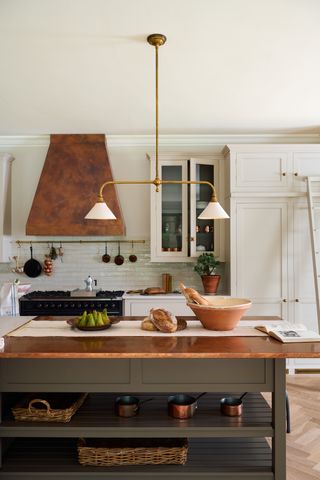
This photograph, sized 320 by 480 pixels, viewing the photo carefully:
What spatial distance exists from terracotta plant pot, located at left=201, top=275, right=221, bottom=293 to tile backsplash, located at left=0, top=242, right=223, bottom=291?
0.41 m

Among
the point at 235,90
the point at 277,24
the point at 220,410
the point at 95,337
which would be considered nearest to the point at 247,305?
the point at 220,410

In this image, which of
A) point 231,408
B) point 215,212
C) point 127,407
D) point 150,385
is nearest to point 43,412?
point 127,407

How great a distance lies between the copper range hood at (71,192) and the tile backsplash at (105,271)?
0.44 m

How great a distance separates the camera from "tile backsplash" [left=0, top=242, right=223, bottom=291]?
5.21m

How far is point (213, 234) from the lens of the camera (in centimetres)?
494

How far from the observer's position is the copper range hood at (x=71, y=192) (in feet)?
15.9

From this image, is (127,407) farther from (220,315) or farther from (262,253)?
(262,253)

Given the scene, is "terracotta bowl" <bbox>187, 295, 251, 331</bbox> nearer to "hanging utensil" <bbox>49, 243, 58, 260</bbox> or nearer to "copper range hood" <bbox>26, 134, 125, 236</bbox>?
"copper range hood" <bbox>26, 134, 125, 236</bbox>

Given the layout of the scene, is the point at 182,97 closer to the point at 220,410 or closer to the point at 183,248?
the point at 183,248

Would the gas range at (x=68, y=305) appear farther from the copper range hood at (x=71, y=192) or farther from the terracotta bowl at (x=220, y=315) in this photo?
the terracotta bowl at (x=220, y=315)

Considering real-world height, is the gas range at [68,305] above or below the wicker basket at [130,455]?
above

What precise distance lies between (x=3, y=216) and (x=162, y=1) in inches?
135

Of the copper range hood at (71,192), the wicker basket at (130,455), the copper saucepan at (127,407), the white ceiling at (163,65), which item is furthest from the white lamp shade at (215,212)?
the copper range hood at (71,192)

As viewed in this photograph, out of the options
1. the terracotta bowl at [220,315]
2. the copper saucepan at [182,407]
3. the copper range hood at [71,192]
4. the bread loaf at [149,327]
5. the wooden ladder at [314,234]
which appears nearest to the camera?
the copper saucepan at [182,407]
